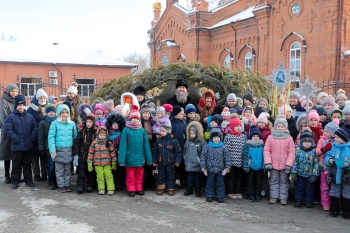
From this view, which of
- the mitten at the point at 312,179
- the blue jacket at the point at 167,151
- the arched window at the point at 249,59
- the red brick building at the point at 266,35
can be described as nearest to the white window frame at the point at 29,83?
the red brick building at the point at 266,35

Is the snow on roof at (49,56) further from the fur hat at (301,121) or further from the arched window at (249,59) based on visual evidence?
the fur hat at (301,121)

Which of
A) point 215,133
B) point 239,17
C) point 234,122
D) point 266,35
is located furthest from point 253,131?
point 239,17

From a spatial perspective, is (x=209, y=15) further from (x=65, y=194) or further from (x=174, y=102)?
(x=65, y=194)

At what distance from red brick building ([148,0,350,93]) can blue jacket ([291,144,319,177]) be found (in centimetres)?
730

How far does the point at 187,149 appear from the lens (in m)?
6.22

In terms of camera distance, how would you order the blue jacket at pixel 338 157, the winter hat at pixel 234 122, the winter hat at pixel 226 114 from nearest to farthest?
the blue jacket at pixel 338 157
the winter hat at pixel 234 122
the winter hat at pixel 226 114

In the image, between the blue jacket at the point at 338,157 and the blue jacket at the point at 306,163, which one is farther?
the blue jacket at the point at 306,163

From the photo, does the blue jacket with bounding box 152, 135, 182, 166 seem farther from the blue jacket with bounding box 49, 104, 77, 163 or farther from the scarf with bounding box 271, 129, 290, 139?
the scarf with bounding box 271, 129, 290, 139

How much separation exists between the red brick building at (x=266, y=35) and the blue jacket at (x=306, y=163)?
7303 mm

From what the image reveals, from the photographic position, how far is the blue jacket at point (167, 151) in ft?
20.3

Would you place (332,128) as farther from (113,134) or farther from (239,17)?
(239,17)

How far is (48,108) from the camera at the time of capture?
6.55 m

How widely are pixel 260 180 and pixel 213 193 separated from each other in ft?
2.73

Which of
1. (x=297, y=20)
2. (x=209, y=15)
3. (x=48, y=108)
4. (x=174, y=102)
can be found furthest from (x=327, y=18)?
(x=48, y=108)
